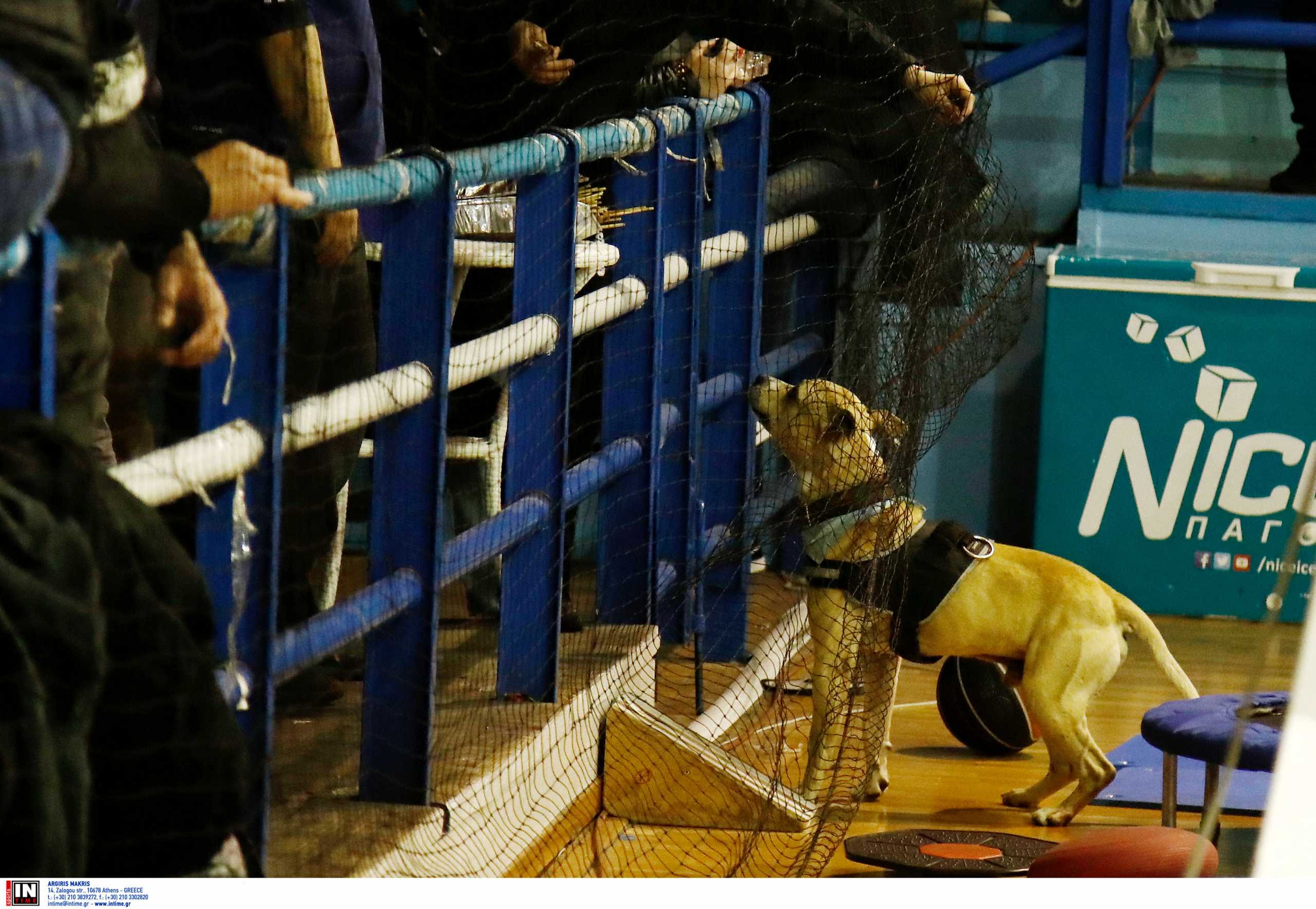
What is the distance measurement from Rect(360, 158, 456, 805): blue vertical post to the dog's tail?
1.37 m

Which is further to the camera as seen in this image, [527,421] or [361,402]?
[527,421]

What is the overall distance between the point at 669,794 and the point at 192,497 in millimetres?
1344

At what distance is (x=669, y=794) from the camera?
296 centimetres

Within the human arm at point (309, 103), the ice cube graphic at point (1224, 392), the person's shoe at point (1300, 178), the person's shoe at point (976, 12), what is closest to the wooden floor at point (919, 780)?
the ice cube graphic at point (1224, 392)

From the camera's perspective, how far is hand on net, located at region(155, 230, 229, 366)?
1646 mm

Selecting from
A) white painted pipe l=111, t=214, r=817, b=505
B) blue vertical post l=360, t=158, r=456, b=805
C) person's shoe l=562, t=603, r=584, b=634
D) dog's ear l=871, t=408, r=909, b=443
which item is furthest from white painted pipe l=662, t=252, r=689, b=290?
blue vertical post l=360, t=158, r=456, b=805

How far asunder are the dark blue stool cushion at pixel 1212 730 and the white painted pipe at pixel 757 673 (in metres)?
0.68

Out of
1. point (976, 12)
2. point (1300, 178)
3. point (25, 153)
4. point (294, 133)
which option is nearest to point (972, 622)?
point (294, 133)

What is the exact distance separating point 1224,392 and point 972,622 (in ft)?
6.36

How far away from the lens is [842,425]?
10.1 feet

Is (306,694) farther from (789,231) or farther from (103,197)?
(789,231)

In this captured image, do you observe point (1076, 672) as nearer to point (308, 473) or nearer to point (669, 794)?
point (669, 794)

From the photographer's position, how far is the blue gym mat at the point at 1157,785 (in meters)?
3.16
